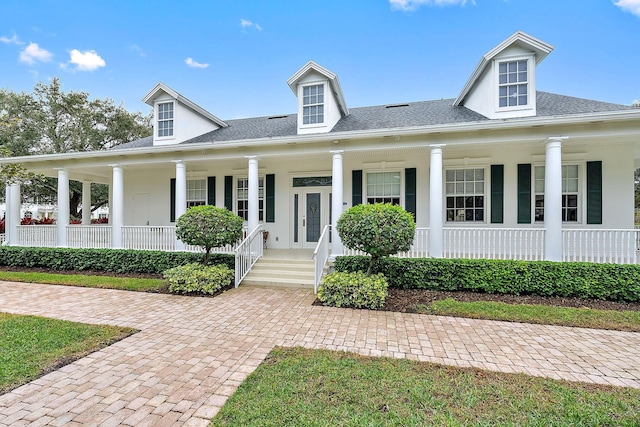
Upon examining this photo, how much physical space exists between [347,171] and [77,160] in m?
9.08

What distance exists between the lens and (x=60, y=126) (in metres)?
19.2

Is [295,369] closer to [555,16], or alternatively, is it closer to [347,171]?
[347,171]

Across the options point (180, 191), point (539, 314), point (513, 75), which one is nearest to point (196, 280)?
point (180, 191)

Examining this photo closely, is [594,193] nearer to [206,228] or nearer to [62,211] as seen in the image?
[206,228]

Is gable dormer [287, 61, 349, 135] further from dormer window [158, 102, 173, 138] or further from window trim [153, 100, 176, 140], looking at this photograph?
dormer window [158, 102, 173, 138]

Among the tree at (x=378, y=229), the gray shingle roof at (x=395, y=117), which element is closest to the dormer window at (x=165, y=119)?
the gray shingle roof at (x=395, y=117)

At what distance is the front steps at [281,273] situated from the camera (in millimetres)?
7277

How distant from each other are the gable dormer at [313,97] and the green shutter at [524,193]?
5.61 m

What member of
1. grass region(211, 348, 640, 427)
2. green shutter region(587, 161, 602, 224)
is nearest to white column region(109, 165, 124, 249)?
grass region(211, 348, 640, 427)

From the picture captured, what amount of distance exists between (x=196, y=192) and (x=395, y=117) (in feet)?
24.9

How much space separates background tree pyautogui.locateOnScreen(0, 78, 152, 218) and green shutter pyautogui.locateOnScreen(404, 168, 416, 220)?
20.2 m

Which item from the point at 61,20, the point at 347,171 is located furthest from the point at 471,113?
the point at 61,20

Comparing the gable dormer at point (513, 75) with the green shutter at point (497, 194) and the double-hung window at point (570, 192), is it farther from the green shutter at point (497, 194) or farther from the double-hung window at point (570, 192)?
the double-hung window at point (570, 192)

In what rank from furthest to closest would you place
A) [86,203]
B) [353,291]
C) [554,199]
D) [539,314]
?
[86,203] < [554,199] < [353,291] < [539,314]
